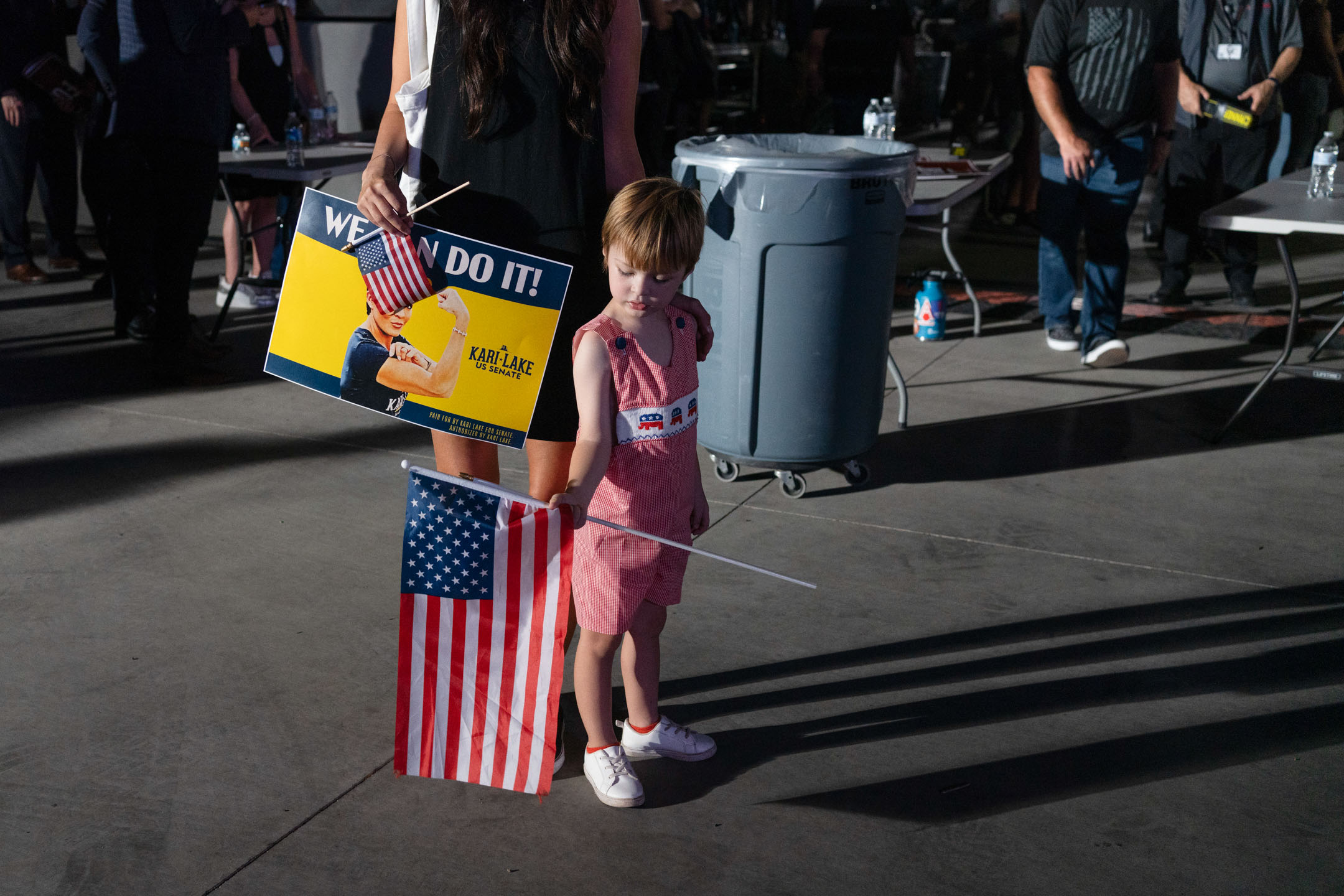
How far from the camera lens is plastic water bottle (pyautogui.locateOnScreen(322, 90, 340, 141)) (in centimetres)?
711

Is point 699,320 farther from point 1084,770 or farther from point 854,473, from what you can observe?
point 854,473

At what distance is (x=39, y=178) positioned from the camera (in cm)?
773

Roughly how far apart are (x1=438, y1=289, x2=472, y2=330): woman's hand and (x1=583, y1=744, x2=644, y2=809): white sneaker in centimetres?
99

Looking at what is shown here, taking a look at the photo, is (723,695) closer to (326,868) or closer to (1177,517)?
(326,868)

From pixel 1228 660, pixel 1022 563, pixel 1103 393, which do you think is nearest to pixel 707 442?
pixel 1022 563

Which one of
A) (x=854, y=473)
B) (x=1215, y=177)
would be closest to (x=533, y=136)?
(x=854, y=473)

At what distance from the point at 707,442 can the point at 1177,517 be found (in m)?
1.70

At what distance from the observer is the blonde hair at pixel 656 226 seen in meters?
2.21

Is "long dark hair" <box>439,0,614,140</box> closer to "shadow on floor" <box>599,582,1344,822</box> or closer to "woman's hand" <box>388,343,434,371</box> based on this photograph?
"woman's hand" <box>388,343,434,371</box>

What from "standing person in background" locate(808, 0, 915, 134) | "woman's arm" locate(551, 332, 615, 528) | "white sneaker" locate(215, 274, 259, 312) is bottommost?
"white sneaker" locate(215, 274, 259, 312)

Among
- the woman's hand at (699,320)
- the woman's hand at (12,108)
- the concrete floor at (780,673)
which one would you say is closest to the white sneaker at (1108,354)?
the concrete floor at (780,673)

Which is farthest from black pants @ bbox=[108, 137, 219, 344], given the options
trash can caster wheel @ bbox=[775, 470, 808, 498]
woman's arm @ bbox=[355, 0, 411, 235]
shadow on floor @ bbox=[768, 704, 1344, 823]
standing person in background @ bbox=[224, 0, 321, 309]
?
shadow on floor @ bbox=[768, 704, 1344, 823]

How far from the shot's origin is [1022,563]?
3.84 meters

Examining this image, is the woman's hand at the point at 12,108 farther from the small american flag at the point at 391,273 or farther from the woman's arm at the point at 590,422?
the woman's arm at the point at 590,422
